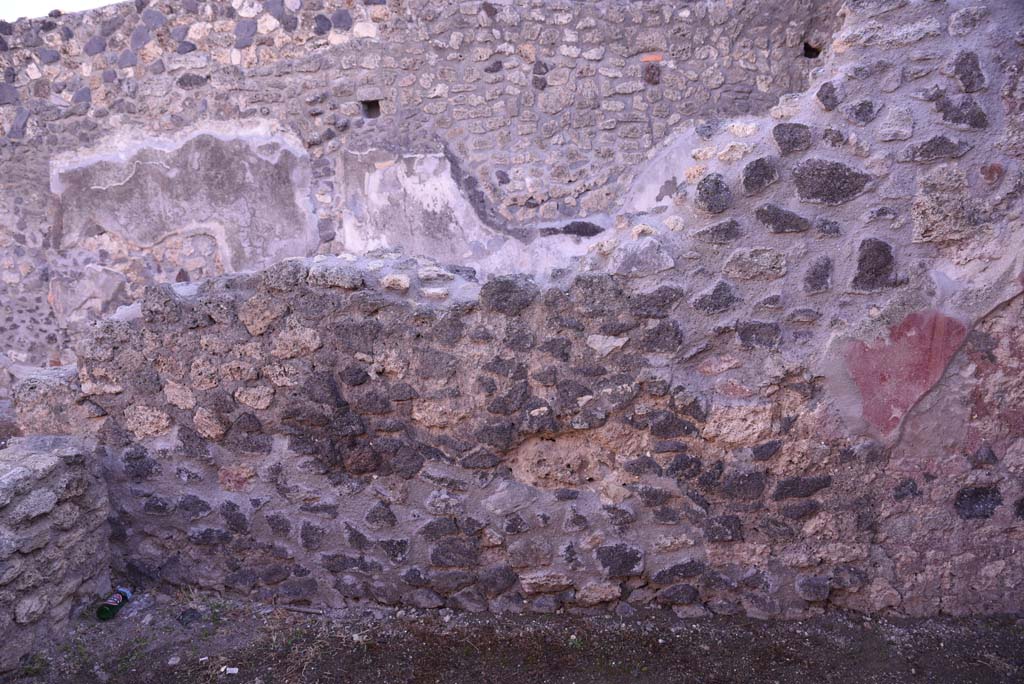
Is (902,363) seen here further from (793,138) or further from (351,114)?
(351,114)

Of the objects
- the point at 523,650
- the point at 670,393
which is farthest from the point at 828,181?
the point at 523,650

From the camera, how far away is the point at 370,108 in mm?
5691

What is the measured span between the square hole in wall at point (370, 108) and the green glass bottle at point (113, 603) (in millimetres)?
3677

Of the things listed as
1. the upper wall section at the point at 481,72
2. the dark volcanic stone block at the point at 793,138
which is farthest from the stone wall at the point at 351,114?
the dark volcanic stone block at the point at 793,138

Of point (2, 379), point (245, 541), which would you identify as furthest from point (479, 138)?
point (2, 379)

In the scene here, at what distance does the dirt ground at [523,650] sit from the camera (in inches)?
93.9

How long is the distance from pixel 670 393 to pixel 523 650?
36.3 inches

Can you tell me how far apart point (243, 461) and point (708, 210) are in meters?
1.77

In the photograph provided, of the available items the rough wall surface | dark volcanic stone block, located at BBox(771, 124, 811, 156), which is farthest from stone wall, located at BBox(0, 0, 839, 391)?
dark volcanic stone block, located at BBox(771, 124, 811, 156)

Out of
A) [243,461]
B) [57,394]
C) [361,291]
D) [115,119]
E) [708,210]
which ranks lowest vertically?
[243,461]

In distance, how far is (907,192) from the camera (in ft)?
7.98

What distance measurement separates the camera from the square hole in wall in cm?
563

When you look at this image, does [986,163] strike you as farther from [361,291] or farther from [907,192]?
[361,291]

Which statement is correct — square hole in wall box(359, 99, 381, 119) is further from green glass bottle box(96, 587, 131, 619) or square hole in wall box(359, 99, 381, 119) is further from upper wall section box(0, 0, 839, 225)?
green glass bottle box(96, 587, 131, 619)
